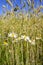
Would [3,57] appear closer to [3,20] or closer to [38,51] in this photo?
[38,51]

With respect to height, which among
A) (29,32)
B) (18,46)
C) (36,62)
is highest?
(29,32)

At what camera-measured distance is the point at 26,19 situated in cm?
239

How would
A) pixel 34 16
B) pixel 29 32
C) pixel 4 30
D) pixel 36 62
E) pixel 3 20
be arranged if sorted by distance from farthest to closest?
1. pixel 3 20
2. pixel 4 30
3. pixel 34 16
4. pixel 29 32
5. pixel 36 62

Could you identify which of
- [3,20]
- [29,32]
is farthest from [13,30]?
[3,20]

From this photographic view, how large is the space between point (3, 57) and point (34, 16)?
69cm

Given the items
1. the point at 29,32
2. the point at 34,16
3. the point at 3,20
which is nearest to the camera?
the point at 29,32

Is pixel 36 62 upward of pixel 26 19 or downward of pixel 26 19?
downward

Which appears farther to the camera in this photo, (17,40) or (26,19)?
(26,19)

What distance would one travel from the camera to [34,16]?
2383mm

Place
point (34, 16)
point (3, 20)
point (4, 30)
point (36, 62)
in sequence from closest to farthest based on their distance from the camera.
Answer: point (36, 62), point (34, 16), point (4, 30), point (3, 20)

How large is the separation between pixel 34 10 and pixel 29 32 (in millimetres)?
269

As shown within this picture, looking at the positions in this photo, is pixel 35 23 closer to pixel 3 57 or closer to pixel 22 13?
pixel 22 13

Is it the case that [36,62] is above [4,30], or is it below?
below

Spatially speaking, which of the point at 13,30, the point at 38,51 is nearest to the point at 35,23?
the point at 13,30
